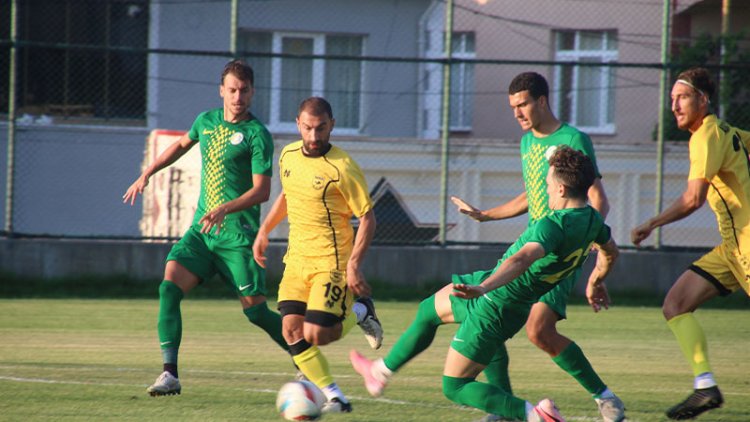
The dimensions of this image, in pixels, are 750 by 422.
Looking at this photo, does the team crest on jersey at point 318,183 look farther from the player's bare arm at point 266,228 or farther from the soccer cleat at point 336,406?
the soccer cleat at point 336,406

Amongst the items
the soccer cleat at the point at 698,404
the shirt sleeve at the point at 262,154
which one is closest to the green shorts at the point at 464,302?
the soccer cleat at the point at 698,404

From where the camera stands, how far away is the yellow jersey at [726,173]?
6535 millimetres

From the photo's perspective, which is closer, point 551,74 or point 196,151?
point 196,151

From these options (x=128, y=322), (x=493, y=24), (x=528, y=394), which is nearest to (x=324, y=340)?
(x=528, y=394)

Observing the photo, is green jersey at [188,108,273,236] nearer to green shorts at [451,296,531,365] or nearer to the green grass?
the green grass

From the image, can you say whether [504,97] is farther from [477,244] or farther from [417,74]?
[477,244]

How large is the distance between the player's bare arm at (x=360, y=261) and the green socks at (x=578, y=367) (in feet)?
3.76

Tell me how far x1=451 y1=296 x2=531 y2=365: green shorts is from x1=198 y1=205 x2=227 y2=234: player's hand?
192 centimetres

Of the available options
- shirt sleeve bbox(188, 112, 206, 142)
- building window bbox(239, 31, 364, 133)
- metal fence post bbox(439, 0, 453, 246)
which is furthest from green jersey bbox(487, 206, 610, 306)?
building window bbox(239, 31, 364, 133)

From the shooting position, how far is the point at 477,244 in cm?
1365

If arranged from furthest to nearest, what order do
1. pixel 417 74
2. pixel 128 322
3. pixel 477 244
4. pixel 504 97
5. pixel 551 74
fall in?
pixel 504 97 < pixel 551 74 < pixel 417 74 < pixel 477 244 < pixel 128 322

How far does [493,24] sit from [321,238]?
17.0 meters

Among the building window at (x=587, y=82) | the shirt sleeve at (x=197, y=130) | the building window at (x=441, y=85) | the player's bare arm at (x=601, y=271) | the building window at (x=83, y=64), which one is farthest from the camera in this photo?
the building window at (x=587, y=82)

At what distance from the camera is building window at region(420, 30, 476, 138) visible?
19.7m
